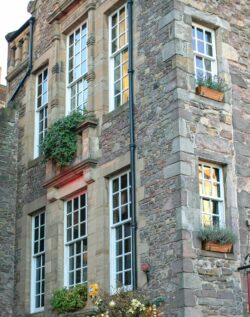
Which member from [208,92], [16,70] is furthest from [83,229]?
[16,70]

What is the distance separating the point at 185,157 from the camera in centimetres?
1239

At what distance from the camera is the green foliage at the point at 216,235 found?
39.3 feet

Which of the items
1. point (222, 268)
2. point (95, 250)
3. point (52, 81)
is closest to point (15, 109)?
point (52, 81)

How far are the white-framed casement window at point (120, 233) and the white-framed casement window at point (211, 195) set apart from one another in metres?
1.78

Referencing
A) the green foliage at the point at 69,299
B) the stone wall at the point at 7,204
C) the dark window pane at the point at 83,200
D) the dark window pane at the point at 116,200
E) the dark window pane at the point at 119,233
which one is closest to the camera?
the dark window pane at the point at 119,233

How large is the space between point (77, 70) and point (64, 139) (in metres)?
2.11

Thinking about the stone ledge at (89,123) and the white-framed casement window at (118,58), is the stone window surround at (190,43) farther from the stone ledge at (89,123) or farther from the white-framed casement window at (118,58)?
the stone ledge at (89,123)

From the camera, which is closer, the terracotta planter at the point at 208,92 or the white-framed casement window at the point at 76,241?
the terracotta planter at the point at 208,92

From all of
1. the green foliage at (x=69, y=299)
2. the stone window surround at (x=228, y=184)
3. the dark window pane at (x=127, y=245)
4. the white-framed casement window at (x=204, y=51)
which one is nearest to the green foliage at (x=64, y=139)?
the dark window pane at (x=127, y=245)

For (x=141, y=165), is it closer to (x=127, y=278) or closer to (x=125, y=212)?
(x=125, y=212)

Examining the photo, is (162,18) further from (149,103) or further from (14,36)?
(14,36)

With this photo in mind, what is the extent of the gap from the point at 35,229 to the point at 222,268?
21.0 feet

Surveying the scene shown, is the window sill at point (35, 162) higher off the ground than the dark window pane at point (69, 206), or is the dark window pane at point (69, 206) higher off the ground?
the window sill at point (35, 162)

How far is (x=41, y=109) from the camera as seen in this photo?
18.0 meters
